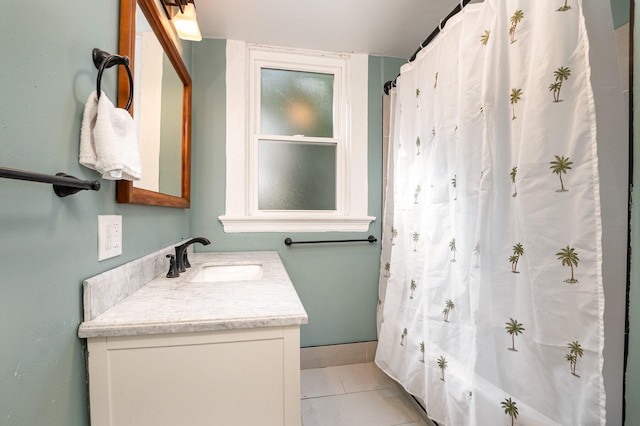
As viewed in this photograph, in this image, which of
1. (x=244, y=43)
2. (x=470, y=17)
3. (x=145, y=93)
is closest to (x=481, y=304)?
(x=470, y=17)

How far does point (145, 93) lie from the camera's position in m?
1.06

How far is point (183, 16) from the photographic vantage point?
1.29m

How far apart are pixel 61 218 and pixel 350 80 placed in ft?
6.27

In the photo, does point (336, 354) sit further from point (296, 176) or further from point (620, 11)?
point (620, 11)

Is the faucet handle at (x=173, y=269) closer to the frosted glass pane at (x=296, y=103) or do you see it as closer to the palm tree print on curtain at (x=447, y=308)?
the frosted glass pane at (x=296, y=103)

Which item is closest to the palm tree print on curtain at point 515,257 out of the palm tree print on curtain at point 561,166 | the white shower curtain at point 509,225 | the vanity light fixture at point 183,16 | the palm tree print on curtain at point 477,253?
the white shower curtain at point 509,225

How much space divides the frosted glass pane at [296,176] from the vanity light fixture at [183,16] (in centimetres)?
77

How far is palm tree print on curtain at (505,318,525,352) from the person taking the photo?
889 mm

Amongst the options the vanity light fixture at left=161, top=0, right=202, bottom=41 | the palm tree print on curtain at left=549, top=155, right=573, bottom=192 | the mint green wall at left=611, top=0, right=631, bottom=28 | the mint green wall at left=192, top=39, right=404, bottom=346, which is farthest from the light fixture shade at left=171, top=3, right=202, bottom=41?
the mint green wall at left=611, top=0, right=631, bottom=28

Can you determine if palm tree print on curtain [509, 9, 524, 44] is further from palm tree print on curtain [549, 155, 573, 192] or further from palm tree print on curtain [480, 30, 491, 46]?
palm tree print on curtain [549, 155, 573, 192]

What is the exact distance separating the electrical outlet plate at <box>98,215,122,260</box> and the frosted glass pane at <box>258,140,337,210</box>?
1089mm

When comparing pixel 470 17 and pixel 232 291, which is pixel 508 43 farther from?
pixel 232 291

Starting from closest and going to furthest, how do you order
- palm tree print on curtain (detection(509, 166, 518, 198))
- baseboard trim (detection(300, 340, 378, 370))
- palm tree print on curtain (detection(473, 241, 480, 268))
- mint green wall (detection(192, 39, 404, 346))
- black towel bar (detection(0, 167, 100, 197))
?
black towel bar (detection(0, 167, 100, 197))
palm tree print on curtain (detection(509, 166, 518, 198))
palm tree print on curtain (detection(473, 241, 480, 268))
mint green wall (detection(192, 39, 404, 346))
baseboard trim (detection(300, 340, 378, 370))

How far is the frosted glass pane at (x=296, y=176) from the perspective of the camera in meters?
1.96
